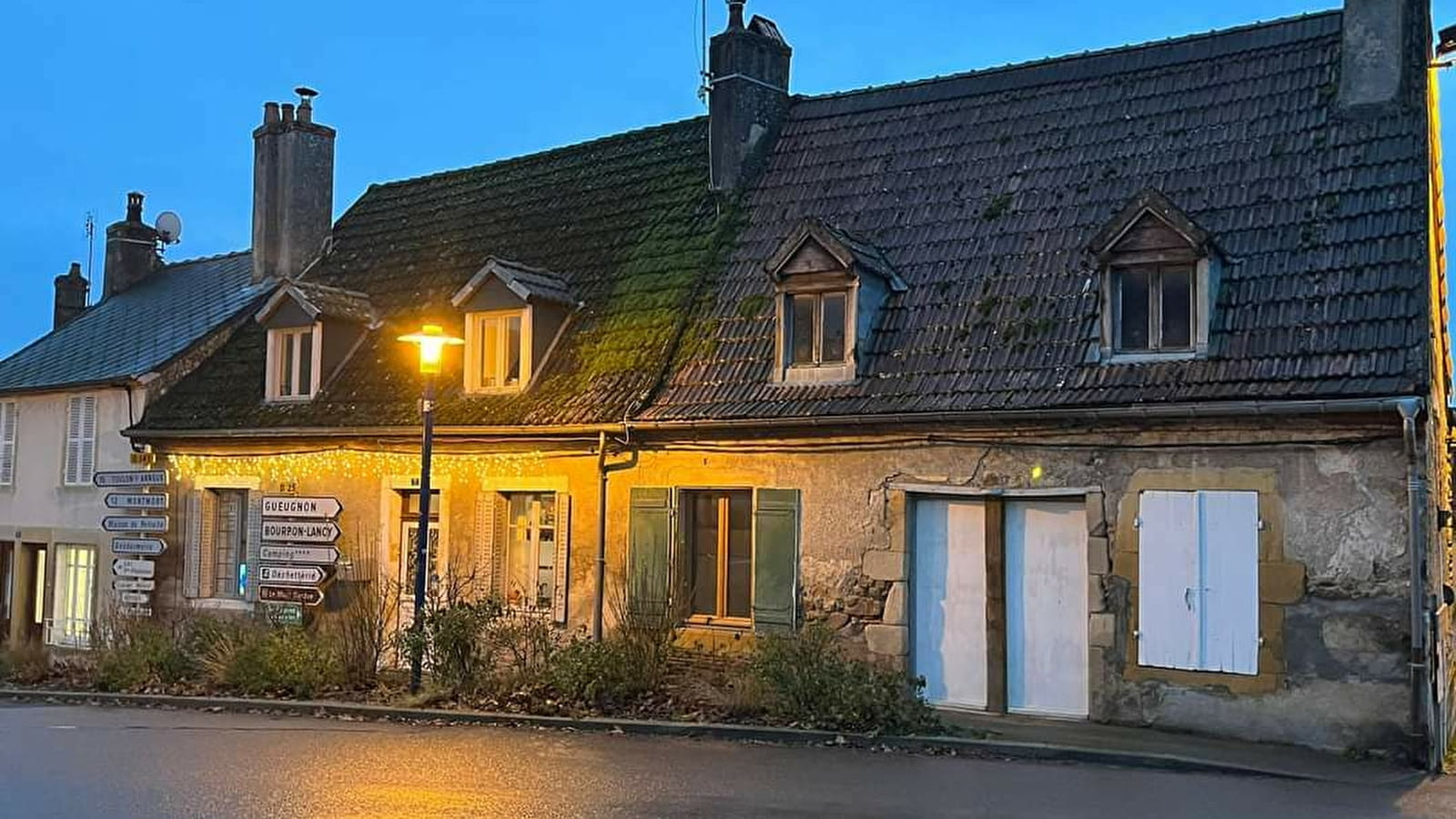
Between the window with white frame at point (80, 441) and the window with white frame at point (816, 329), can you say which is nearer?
the window with white frame at point (816, 329)

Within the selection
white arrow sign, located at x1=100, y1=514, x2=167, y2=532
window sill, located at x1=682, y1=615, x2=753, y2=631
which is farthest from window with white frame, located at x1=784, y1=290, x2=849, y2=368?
white arrow sign, located at x1=100, y1=514, x2=167, y2=532

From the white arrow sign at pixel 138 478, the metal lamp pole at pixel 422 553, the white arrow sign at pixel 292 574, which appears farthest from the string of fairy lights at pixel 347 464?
the metal lamp pole at pixel 422 553

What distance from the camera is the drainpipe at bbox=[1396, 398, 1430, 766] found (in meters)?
11.7

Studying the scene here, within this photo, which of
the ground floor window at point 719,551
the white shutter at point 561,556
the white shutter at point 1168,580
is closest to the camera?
the white shutter at point 1168,580

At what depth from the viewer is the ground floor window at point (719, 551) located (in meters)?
15.9

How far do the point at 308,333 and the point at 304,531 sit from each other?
289 cm

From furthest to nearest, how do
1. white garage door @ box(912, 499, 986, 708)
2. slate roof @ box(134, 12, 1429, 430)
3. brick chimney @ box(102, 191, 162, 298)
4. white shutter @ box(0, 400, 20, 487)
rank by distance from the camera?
1. brick chimney @ box(102, 191, 162, 298)
2. white shutter @ box(0, 400, 20, 487)
3. white garage door @ box(912, 499, 986, 708)
4. slate roof @ box(134, 12, 1429, 430)

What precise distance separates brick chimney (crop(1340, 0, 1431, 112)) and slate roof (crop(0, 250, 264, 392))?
1585 cm

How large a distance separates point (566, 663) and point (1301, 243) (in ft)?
25.7

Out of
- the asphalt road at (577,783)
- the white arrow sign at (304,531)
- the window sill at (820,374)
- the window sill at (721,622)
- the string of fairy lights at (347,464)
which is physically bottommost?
the asphalt road at (577,783)

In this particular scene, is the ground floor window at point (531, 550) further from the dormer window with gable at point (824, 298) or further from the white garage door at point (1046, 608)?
the white garage door at point (1046, 608)

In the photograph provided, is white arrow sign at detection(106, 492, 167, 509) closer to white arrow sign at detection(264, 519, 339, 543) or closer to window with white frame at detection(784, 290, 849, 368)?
white arrow sign at detection(264, 519, 339, 543)

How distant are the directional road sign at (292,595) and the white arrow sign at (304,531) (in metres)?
0.63

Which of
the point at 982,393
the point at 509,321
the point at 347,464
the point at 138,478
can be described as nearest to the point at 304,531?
the point at 347,464
